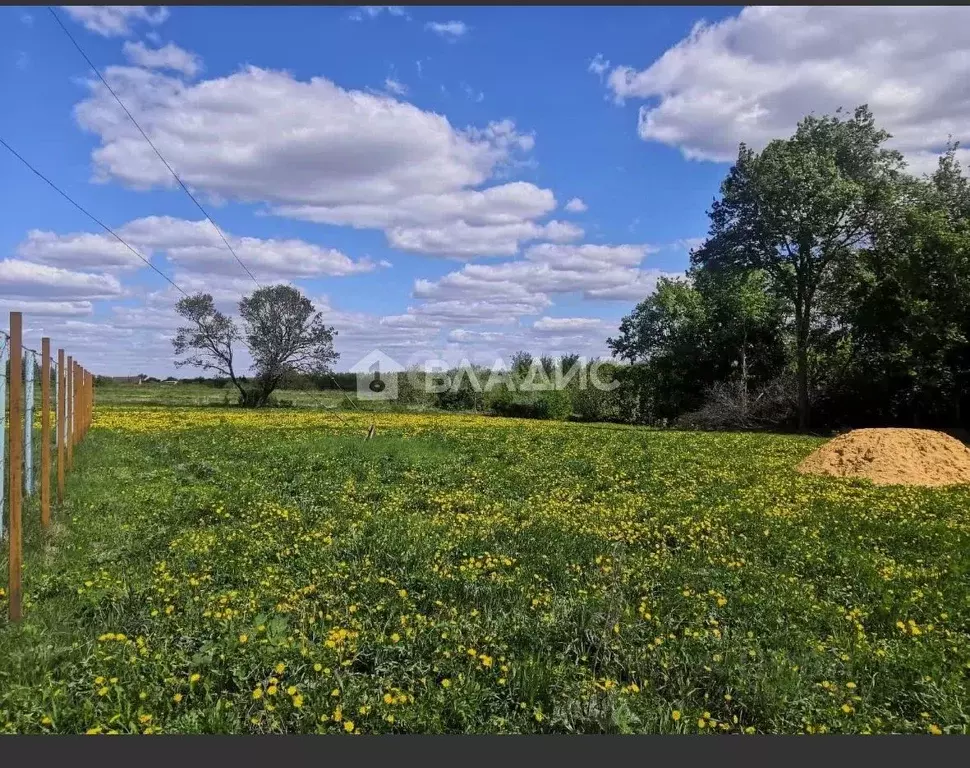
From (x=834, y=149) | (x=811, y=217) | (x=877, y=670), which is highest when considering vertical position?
(x=834, y=149)

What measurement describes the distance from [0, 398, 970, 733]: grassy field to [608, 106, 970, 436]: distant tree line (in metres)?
23.6

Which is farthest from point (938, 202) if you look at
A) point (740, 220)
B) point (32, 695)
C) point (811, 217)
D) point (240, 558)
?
point (32, 695)

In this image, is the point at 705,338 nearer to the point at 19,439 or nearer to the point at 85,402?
the point at 85,402

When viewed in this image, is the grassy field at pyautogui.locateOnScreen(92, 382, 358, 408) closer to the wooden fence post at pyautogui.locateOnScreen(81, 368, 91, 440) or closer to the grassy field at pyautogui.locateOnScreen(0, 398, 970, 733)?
the wooden fence post at pyautogui.locateOnScreen(81, 368, 91, 440)

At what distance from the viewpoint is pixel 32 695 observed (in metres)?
4.57

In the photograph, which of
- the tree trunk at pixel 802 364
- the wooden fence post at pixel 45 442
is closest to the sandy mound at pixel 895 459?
the wooden fence post at pixel 45 442

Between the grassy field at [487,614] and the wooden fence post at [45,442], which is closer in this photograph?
the grassy field at [487,614]

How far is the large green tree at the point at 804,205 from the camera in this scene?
116ft

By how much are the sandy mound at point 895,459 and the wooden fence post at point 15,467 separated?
14457 mm

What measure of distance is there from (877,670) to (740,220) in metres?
35.7

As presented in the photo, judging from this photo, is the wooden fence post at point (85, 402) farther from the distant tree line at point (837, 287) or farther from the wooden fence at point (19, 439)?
the distant tree line at point (837, 287)

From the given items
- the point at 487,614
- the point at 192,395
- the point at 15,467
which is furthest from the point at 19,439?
the point at 192,395

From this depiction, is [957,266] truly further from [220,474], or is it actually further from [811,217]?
[220,474]

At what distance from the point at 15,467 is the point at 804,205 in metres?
36.7
